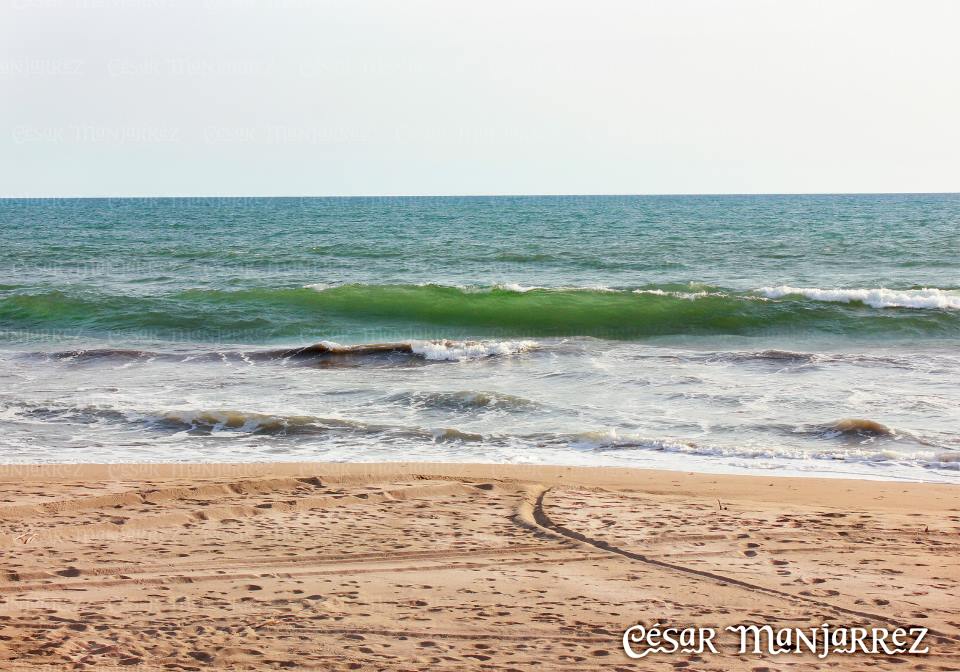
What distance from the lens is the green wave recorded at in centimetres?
1928

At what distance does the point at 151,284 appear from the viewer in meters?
26.2

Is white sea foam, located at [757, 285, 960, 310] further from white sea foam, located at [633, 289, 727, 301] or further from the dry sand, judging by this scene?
the dry sand

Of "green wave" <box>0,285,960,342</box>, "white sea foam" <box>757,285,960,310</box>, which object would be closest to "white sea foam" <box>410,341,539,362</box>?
"green wave" <box>0,285,960,342</box>

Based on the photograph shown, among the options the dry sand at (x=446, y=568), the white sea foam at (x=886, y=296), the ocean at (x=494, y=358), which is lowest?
the dry sand at (x=446, y=568)

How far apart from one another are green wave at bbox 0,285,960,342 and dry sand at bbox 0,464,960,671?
11597 millimetres

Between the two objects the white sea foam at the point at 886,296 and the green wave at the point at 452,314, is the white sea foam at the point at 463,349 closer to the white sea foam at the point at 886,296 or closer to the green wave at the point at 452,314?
the green wave at the point at 452,314

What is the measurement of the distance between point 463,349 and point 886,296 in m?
11.6

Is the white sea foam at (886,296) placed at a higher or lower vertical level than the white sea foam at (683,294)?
higher

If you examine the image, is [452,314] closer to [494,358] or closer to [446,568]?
[494,358]

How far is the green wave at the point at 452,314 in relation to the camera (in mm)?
19281

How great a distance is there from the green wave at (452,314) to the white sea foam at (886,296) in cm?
41

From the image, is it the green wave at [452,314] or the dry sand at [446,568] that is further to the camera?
the green wave at [452,314]

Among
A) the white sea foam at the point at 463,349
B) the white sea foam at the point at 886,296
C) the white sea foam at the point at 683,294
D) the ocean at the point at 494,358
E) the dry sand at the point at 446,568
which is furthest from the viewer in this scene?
the white sea foam at the point at 683,294

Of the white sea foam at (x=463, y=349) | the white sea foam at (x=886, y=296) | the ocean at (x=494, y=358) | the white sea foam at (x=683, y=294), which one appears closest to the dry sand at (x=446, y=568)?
the ocean at (x=494, y=358)
